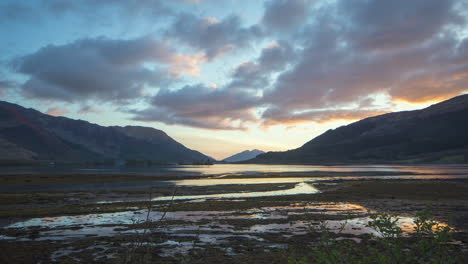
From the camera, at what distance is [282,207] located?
3272cm

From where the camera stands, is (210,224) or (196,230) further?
(210,224)

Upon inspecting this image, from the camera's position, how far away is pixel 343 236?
19.2 m

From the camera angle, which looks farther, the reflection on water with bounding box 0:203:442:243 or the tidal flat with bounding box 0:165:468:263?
the reflection on water with bounding box 0:203:442:243

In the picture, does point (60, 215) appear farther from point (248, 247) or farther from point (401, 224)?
point (401, 224)

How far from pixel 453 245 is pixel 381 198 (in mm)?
24823

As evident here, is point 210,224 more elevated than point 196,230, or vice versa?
point 196,230

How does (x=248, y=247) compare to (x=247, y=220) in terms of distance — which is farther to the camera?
(x=247, y=220)

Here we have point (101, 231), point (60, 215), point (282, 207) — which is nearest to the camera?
point (101, 231)

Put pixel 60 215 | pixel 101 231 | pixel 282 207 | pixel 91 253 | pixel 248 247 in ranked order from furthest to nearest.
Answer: pixel 282 207 → pixel 60 215 → pixel 101 231 → pixel 248 247 → pixel 91 253

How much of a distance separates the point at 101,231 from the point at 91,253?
5823 millimetres

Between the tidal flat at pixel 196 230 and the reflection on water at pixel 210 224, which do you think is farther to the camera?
the reflection on water at pixel 210 224

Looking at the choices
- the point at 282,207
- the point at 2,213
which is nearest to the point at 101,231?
the point at 2,213

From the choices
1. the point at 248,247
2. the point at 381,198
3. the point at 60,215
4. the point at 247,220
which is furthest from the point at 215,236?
the point at 381,198

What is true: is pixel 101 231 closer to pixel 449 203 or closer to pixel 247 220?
pixel 247 220
